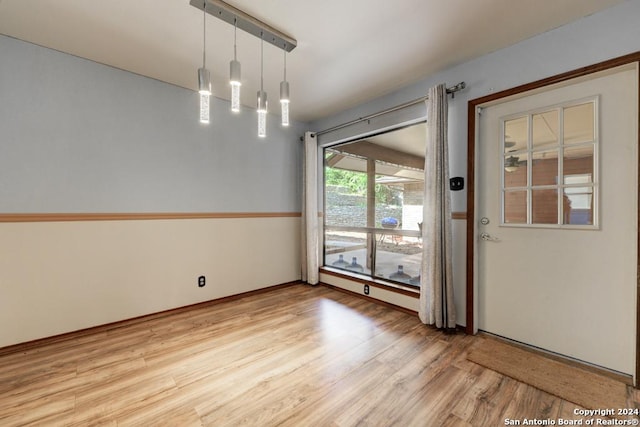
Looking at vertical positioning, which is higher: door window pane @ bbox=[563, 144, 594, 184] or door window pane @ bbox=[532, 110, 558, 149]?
door window pane @ bbox=[532, 110, 558, 149]

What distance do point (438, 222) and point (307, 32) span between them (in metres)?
1.97

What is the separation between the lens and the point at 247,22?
1.88 m

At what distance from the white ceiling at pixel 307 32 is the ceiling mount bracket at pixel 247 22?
42mm

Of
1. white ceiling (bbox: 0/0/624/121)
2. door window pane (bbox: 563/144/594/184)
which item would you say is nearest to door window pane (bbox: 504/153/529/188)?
door window pane (bbox: 563/144/594/184)

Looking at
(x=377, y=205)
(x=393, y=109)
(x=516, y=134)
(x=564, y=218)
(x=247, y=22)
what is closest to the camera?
(x=247, y=22)

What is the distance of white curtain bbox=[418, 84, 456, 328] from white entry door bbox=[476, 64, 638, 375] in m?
0.29

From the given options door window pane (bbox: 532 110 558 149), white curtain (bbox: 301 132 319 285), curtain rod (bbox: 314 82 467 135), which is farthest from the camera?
white curtain (bbox: 301 132 319 285)

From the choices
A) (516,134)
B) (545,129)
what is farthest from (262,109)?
(545,129)

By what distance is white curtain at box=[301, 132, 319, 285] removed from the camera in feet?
12.6

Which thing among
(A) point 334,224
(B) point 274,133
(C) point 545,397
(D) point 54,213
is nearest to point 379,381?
(C) point 545,397

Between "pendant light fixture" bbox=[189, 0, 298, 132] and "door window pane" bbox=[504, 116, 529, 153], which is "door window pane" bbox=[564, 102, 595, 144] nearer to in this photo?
"door window pane" bbox=[504, 116, 529, 153]

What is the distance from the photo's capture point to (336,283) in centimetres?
374

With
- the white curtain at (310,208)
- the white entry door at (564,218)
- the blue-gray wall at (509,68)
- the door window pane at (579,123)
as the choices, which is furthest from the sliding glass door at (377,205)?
the door window pane at (579,123)

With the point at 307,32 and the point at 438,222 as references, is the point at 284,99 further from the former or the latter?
the point at 438,222
